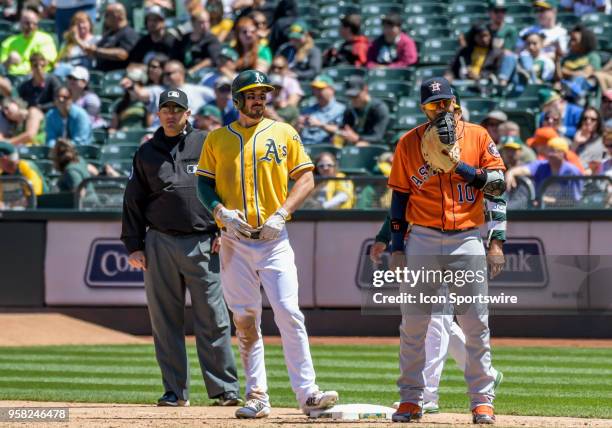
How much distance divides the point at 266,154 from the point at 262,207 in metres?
0.32

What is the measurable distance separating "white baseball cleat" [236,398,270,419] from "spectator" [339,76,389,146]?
354 inches

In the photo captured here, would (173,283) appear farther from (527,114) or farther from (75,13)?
(75,13)

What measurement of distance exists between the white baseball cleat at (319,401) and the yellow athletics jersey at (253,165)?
1086 millimetres

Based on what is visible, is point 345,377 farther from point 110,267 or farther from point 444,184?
point 110,267

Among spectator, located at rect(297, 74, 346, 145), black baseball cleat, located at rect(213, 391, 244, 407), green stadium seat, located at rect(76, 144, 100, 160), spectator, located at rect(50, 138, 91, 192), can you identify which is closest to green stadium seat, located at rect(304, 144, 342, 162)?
spectator, located at rect(297, 74, 346, 145)

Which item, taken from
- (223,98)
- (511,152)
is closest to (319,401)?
(511,152)

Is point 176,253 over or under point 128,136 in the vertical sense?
under

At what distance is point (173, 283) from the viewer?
918cm

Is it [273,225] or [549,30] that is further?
[549,30]

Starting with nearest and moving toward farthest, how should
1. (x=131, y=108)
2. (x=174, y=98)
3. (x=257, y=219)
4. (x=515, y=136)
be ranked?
(x=257, y=219)
(x=174, y=98)
(x=515, y=136)
(x=131, y=108)

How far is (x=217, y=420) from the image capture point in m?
7.86

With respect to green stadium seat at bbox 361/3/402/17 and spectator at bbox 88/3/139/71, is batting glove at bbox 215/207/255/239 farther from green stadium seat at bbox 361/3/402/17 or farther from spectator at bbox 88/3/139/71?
green stadium seat at bbox 361/3/402/17

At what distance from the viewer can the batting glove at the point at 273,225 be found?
778 centimetres

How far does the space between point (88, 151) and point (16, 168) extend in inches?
60.9
